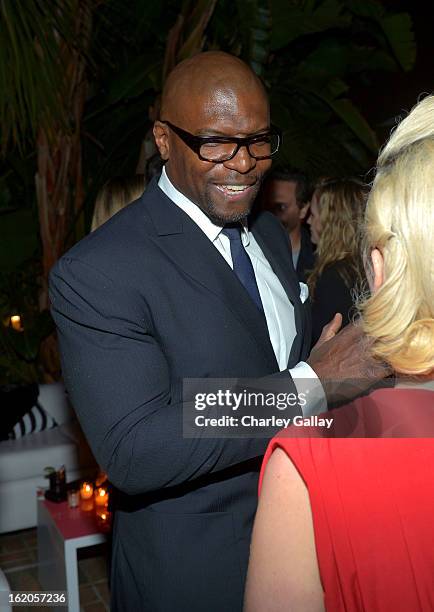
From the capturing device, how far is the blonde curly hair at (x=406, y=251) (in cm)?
88

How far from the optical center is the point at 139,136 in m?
4.88

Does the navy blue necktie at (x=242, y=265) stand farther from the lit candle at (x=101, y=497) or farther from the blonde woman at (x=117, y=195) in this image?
the lit candle at (x=101, y=497)

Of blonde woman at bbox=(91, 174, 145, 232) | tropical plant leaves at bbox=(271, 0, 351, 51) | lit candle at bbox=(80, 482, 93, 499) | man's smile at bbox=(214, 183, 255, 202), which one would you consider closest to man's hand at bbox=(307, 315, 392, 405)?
man's smile at bbox=(214, 183, 255, 202)

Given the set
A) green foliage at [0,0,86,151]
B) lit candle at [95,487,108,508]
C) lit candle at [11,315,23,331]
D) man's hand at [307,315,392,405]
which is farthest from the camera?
lit candle at [11,315,23,331]

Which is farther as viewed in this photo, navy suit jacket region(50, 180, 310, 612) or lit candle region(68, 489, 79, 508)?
lit candle region(68, 489, 79, 508)

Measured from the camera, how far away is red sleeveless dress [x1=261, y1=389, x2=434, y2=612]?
860 millimetres

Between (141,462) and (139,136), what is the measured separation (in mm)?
3887

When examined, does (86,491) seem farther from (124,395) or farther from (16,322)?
(16,322)

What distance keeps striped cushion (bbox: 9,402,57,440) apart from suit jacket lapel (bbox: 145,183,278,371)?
9.62 ft

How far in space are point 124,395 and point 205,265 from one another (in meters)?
0.36

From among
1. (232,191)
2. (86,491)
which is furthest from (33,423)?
(232,191)

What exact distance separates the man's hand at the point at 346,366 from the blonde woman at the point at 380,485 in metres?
0.32

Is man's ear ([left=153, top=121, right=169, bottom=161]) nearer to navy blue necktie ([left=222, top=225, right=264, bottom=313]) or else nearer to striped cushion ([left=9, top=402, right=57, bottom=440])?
navy blue necktie ([left=222, top=225, right=264, bottom=313])

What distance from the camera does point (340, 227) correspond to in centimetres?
312
